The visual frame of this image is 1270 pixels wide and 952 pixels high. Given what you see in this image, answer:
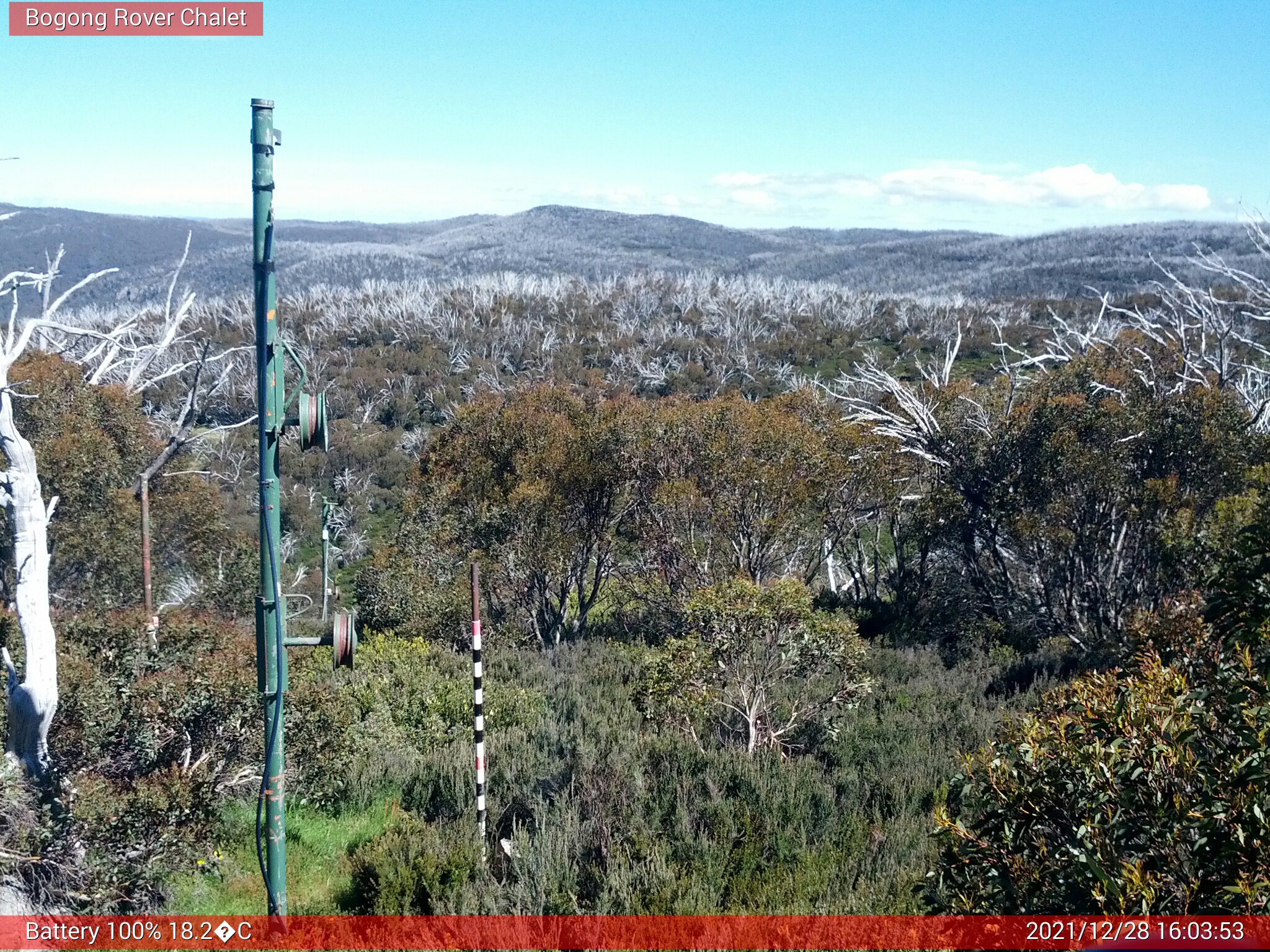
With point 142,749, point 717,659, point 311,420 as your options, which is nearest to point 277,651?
point 311,420

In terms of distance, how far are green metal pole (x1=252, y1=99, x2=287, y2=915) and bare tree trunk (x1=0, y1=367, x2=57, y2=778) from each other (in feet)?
9.74

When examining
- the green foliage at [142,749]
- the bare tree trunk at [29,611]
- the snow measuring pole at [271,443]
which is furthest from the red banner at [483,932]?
the bare tree trunk at [29,611]

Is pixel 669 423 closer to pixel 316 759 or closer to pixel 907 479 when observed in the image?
pixel 907 479

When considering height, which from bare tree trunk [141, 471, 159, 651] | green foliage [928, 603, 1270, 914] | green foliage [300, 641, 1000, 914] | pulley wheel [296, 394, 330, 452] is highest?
pulley wheel [296, 394, 330, 452]

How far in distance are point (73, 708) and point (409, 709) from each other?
4.18 meters

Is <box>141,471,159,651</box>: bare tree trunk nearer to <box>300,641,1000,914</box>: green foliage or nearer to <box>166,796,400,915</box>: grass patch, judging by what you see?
<box>166,796,400,915</box>: grass patch

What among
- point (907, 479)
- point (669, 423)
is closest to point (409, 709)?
point (669, 423)

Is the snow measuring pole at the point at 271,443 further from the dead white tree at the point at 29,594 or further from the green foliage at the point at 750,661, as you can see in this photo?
the green foliage at the point at 750,661

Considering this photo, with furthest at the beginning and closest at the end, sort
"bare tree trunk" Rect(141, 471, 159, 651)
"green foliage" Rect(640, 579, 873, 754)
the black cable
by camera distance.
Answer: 1. "green foliage" Rect(640, 579, 873, 754)
2. "bare tree trunk" Rect(141, 471, 159, 651)
3. the black cable

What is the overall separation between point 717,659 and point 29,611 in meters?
5.70

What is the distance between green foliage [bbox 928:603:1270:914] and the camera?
Answer: 3.44 metres

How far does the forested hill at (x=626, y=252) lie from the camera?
84.2m

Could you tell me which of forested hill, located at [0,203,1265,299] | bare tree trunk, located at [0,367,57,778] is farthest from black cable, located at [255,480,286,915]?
forested hill, located at [0,203,1265,299]

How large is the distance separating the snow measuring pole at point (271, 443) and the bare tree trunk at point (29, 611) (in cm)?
297
